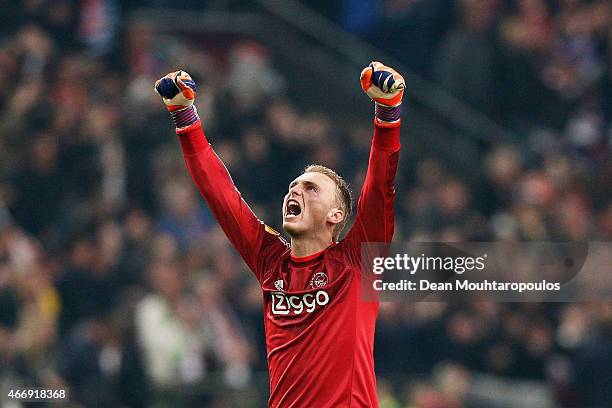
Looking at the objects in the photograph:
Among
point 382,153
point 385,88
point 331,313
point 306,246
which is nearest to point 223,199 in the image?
point 306,246

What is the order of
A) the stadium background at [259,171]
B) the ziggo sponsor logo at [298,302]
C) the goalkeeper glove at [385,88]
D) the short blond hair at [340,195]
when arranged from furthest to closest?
the stadium background at [259,171] < the short blond hair at [340,195] < the ziggo sponsor logo at [298,302] < the goalkeeper glove at [385,88]

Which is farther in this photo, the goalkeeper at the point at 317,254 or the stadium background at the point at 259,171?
the stadium background at the point at 259,171

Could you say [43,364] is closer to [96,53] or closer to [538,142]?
[96,53]

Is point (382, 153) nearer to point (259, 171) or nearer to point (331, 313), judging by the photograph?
point (331, 313)

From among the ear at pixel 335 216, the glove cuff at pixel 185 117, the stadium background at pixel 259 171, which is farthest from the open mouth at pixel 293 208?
the stadium background at pixel 259 171

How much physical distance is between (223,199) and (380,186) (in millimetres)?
774

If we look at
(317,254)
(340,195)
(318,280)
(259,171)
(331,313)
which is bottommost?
(331,313)

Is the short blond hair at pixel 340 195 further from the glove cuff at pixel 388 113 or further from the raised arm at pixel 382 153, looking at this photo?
the glove cuff at pixel 388 113

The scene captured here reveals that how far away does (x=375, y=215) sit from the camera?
14.9 ft

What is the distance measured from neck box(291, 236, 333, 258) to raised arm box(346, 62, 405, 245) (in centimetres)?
28

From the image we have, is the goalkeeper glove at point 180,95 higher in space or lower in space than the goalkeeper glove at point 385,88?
higher

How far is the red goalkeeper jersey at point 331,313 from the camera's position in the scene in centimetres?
451

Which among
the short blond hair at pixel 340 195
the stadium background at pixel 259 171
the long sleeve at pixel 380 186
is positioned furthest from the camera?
the stadium background at pixel 259 171

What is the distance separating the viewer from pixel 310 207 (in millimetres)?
4816
